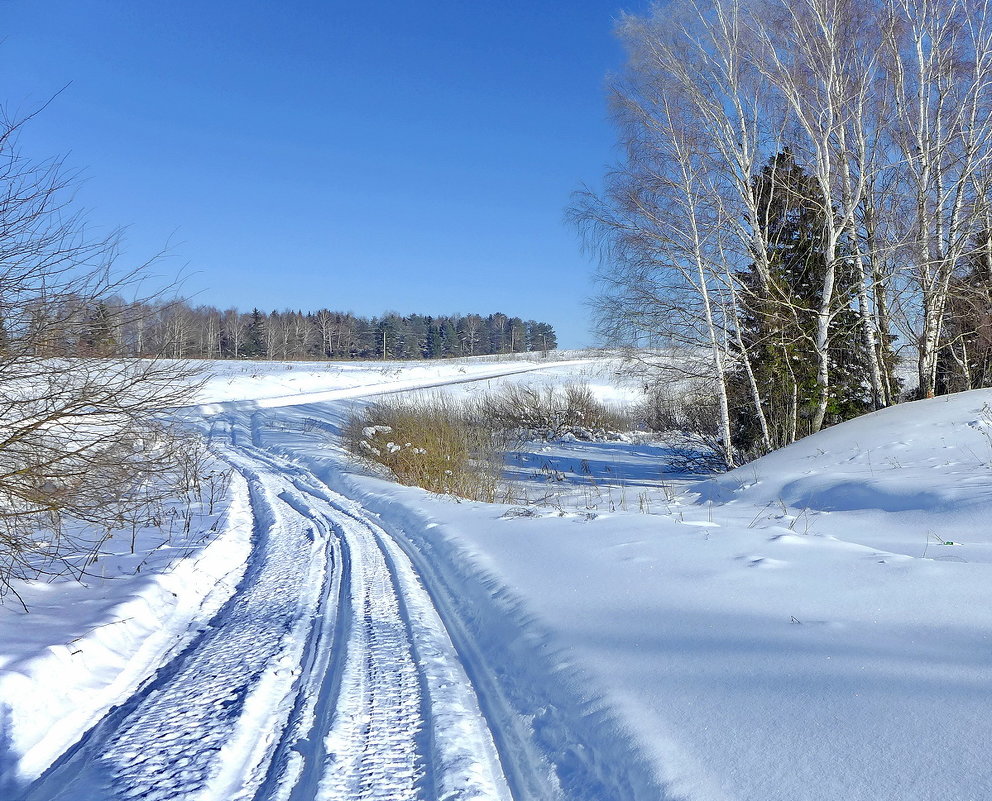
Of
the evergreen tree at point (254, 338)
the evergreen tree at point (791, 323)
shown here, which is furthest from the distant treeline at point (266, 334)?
the evergreen tree at point (791, 323)

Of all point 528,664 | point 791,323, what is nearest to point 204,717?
point 528,664

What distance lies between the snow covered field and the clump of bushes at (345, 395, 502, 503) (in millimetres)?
5454

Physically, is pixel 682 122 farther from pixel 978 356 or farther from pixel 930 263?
pixel 978 356

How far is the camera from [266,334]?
72438 millimetres

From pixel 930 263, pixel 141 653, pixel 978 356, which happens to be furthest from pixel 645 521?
pixel 978 356

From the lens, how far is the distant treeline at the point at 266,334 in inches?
181

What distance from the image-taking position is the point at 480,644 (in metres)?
4.07

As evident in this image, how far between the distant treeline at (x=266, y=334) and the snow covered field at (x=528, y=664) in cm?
196

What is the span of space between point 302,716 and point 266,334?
7463 cm

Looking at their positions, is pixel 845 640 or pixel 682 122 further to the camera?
pixel 682 122

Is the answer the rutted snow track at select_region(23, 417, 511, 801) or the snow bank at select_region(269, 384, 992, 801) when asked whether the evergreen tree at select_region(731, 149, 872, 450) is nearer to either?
the snow bank at select_region(269, 384, 992, 801)

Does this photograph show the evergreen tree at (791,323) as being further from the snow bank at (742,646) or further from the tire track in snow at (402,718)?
the tire track in snow at (402,718)

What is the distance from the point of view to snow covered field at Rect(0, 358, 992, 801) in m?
2.42

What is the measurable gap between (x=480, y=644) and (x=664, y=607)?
121 centimetres
